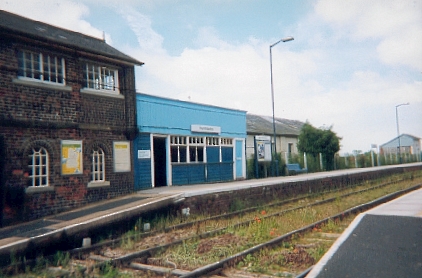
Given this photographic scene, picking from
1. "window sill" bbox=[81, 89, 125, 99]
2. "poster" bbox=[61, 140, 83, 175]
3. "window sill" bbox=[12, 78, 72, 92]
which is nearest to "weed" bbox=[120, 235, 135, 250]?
"poster" bbox=[61, 140, 83, 175]

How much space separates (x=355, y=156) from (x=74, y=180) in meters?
30.2

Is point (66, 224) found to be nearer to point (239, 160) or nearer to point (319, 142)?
point (239, 160)

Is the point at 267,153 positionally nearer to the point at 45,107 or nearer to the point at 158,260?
the point at 45,107

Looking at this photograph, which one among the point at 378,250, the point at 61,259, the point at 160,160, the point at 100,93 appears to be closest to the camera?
the point at 378,250

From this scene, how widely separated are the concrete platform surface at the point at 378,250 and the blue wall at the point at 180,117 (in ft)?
34.0

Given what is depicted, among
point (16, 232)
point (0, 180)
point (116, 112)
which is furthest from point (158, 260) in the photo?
point (116, 112)

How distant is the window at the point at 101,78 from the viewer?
517 inches

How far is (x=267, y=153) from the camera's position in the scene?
22.8 m

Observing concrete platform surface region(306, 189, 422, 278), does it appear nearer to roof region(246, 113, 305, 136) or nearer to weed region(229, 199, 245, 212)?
weed region(229, 199, 245, 212)

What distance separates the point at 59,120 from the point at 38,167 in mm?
1627

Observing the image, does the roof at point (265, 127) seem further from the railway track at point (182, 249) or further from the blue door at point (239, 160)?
the railway track at point (182, 249)

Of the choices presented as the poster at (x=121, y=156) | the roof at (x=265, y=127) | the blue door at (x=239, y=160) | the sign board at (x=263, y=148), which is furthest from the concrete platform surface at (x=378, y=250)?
the roof at (x=265, y=127)

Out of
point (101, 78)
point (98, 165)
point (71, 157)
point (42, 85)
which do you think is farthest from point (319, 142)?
point (42, 85)

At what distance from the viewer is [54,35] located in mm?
12461
